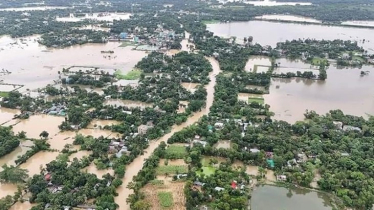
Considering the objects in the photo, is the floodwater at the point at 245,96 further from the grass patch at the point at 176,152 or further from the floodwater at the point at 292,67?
the grass patch at the point at 176,152

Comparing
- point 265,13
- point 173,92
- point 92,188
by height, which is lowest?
point 92,188

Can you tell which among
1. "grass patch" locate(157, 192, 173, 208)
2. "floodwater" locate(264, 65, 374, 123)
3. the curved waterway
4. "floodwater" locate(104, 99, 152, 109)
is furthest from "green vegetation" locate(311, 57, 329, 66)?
"grass patch" locate(157, 192, 173, 208)

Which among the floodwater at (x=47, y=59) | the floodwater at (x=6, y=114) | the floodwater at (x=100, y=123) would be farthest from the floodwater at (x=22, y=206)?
the floodwater at (x=47, y=59)

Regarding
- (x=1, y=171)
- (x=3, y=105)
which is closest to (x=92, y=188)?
(x=1, y=171)

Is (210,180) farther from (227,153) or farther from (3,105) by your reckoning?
(3,105)

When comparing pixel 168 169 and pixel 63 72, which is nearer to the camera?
pixel 168 169
